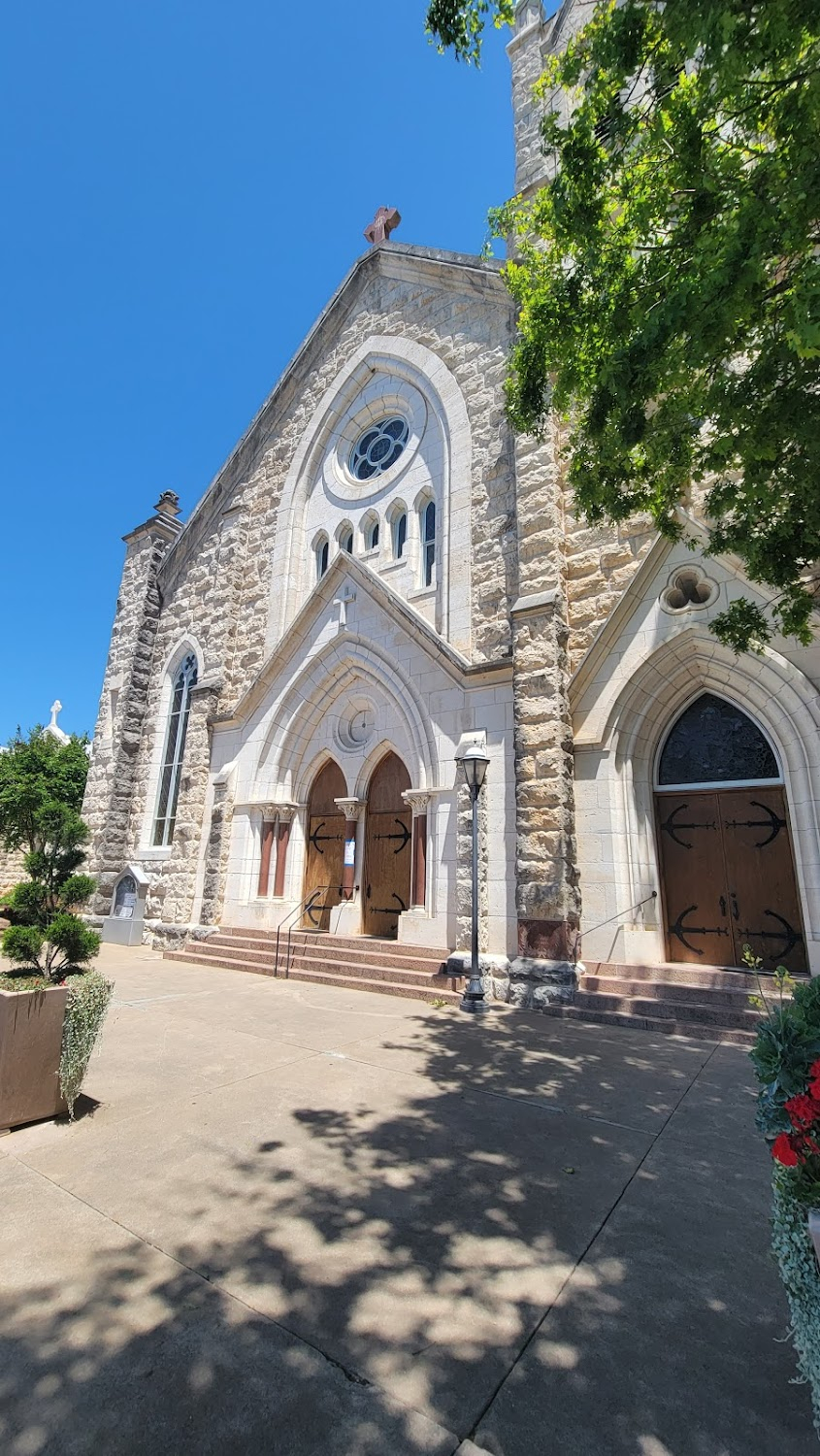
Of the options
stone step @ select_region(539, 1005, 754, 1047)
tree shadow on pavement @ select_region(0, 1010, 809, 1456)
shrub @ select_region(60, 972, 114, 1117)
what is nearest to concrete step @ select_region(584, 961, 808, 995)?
stone step @ select_region(539, 1005, 754, 1047)

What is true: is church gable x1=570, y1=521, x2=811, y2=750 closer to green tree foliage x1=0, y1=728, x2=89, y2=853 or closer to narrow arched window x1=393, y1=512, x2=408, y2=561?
narrow arched window x1=393, y1=512, x2=408, y2=561

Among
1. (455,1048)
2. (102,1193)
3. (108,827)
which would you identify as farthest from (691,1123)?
(108,827)

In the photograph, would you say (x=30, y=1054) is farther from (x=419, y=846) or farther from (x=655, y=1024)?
(x=419, y=846)

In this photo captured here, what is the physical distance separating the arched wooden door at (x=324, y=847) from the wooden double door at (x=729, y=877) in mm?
5682

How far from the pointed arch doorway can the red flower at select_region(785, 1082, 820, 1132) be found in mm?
6635

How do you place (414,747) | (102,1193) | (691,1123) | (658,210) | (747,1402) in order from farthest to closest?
(414,747) → (658,210) → (691,1123) → (102,1193) → (747,1402)

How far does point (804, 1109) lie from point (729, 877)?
6901mm

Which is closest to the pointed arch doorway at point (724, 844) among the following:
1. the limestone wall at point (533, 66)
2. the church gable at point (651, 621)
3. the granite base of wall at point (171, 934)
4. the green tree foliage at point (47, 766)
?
the church gable at point (651, 621)

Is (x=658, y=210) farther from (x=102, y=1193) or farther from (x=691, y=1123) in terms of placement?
(x=102, y=1193)

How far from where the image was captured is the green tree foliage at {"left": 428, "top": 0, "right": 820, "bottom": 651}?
3621mm

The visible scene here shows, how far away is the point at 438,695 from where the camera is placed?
981cm

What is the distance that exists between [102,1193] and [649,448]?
651 centimetres

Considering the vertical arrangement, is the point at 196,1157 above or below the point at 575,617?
below

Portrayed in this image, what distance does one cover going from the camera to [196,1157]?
346 cm
